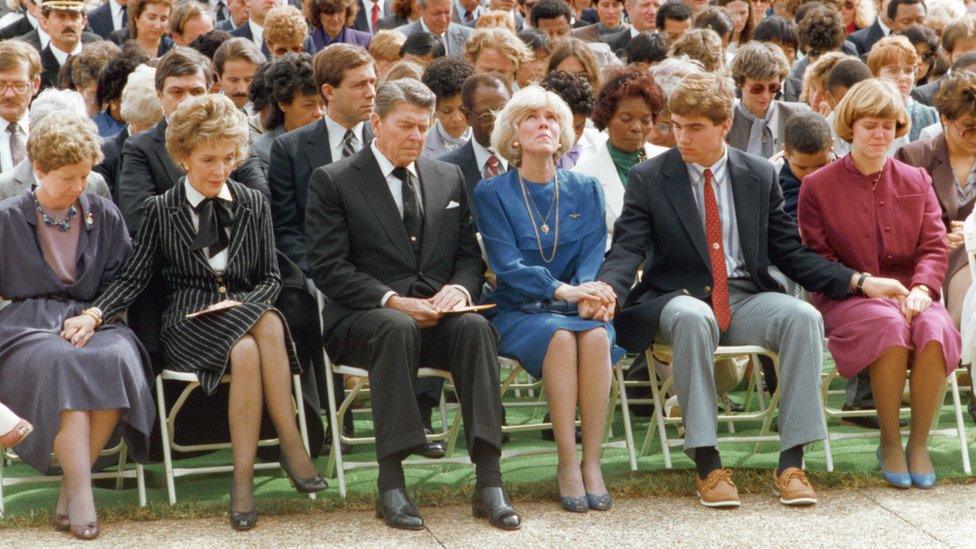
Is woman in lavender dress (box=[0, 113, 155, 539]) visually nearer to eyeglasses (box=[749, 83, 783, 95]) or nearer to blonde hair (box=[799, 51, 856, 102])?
eyeglasses (box=[749, 83, 783, 95])

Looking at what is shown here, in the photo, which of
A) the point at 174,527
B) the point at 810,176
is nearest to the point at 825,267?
the point at 810,176

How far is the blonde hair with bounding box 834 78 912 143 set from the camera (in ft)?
20.7

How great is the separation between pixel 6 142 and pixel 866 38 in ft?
24.7

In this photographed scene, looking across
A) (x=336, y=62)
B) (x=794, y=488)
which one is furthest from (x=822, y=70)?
(x=794, y=488)

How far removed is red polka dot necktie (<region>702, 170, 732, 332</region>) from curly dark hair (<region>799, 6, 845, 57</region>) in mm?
4347

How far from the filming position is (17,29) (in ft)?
34.6

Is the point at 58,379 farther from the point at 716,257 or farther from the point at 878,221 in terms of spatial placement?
the point at 878,221

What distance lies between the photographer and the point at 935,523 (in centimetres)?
549

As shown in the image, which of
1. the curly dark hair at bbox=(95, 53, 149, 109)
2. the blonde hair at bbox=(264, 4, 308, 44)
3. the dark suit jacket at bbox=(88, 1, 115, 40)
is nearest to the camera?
the curly dark hair at bbox=(95, 53, 149, 109)

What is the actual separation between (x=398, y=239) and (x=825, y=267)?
1.88m


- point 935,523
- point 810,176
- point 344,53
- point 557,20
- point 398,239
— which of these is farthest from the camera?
point 557,20

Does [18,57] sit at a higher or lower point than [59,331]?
higher

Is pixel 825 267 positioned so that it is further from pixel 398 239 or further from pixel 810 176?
pixel 398 239

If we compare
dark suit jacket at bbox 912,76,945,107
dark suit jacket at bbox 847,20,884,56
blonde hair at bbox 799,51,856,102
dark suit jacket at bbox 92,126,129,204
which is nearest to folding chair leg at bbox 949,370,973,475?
blonde hair at bbox 799,51,856,102
